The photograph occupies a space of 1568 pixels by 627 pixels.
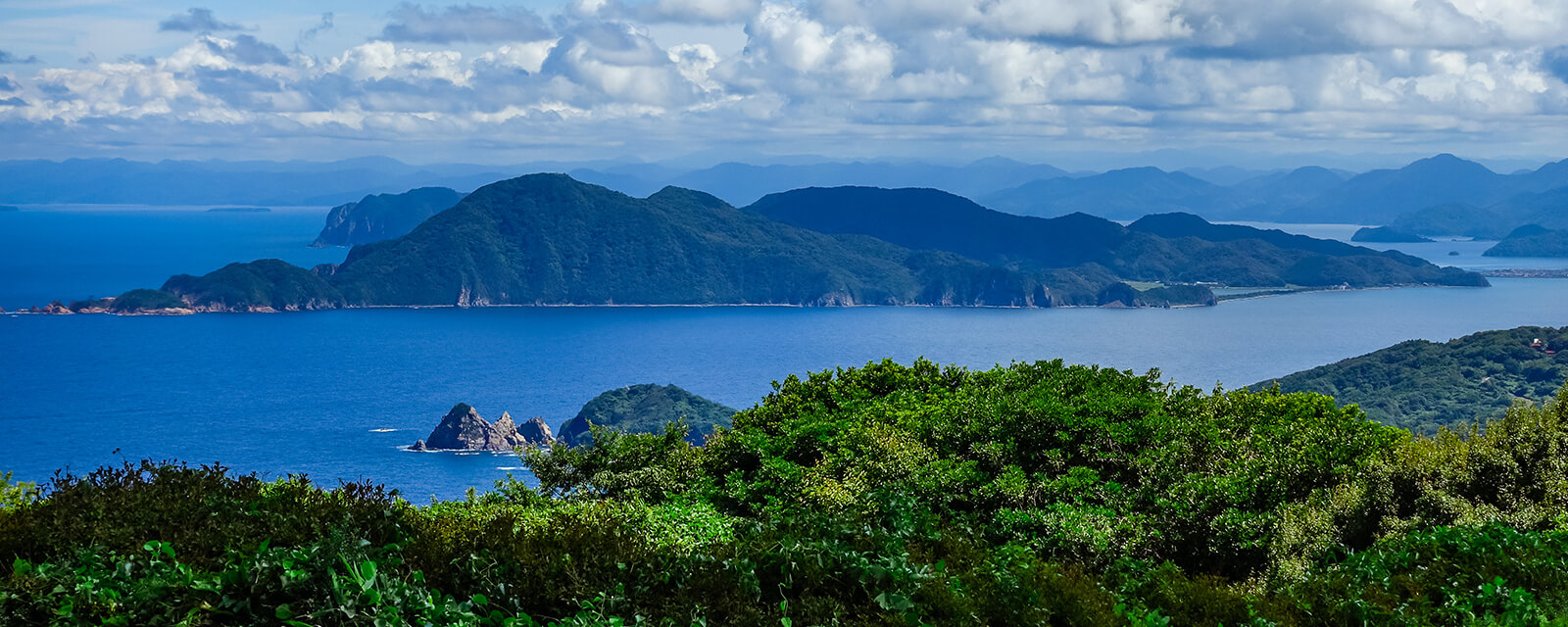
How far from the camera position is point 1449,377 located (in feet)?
257

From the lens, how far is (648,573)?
8.05m

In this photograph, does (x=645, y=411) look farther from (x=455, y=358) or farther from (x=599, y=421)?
(x=455, y=358)

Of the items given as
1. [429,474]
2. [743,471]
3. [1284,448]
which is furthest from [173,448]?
[1284,448]

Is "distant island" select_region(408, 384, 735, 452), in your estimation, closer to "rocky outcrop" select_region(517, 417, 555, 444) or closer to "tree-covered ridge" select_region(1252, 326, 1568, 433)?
"rocky outcrop" select_region(517, 417, 555, 444)

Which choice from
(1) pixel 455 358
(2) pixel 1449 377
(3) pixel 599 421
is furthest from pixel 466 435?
(2) pixel 1449 377

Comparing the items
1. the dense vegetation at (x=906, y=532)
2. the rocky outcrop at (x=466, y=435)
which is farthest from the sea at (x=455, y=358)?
the dense vegetation at (x=906, y=532)

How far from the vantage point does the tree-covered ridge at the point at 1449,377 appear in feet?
239

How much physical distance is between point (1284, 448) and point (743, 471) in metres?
7.51

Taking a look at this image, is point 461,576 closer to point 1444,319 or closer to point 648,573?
point 648,573

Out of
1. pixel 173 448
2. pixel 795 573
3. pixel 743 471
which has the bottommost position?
pixel 173 448

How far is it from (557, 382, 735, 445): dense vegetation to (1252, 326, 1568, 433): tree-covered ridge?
1687 inches

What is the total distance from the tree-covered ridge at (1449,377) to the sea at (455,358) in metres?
14.4

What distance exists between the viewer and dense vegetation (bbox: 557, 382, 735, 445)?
96.1 meters

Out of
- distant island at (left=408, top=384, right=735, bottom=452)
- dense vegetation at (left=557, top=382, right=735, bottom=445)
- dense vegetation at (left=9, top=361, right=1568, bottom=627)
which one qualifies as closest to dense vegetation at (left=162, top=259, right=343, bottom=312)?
dense vegetation at (left=557, top=382, right=735, bottom=445)
